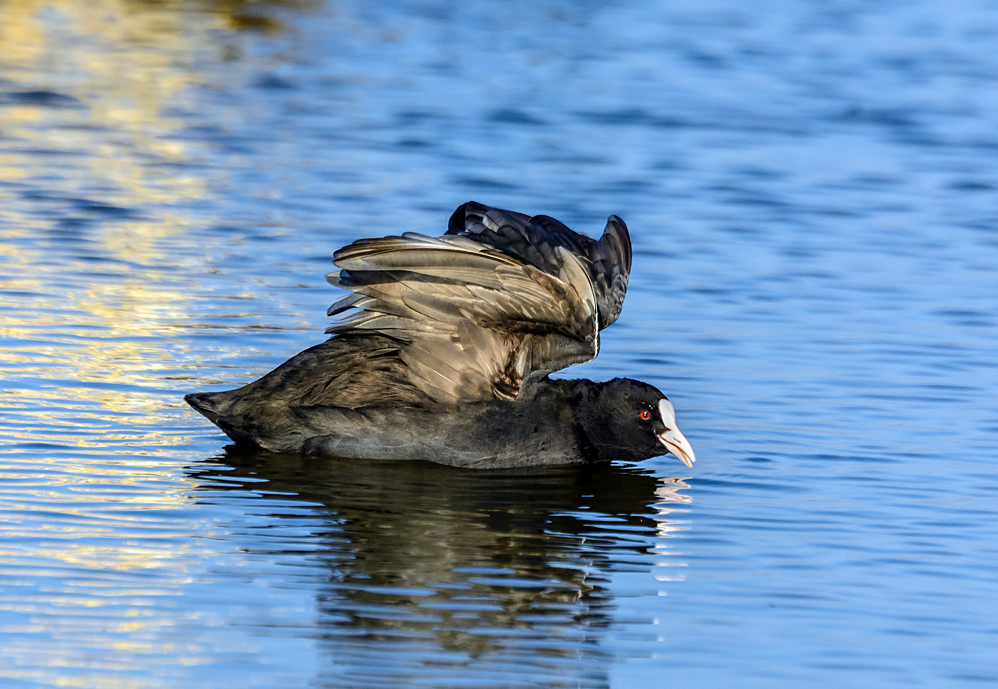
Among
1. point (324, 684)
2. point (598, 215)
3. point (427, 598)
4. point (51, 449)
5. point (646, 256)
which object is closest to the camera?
point (324, 684)

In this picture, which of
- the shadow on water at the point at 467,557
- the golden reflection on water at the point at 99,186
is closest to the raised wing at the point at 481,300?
the shadow on water at the point at 467,557

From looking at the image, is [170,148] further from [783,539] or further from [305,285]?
[783,539]

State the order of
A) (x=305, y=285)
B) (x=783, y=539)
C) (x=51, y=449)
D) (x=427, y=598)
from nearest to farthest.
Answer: (x=427, y=598) → (x=783, y=539) → (x=51, y=449) → (x=305, y=285)

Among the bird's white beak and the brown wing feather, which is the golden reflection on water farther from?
the bird's white beak

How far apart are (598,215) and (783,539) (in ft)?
20.2

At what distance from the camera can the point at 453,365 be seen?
789 cm

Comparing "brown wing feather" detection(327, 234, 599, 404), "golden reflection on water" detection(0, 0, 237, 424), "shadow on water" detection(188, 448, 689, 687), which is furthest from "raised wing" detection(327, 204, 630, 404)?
"golden reflection on water" detection(0, 0, 237, 424)

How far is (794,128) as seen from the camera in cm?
1645

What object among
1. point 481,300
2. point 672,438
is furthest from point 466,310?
point 672,438

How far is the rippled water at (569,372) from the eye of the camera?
5.62 m

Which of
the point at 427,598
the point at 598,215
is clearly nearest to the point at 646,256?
the point at 598,215

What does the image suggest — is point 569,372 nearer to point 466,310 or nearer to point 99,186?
point 466,310

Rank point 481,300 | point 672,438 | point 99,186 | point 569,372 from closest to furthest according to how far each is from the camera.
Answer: point 481,300 < point 672,438 < point 569,372 < point 99,186

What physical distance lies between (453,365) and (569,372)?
6.44 ft
